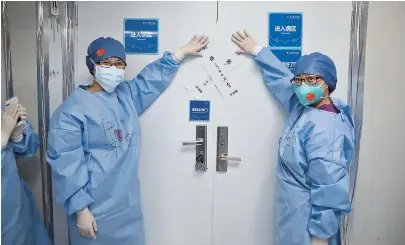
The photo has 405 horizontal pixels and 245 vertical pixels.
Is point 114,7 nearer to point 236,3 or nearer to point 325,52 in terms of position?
point 236,3

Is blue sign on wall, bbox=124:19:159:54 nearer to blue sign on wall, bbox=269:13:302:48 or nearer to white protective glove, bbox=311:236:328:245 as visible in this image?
blue sign on wall, bbox=269:13:302:48

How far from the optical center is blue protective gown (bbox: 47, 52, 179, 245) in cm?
154

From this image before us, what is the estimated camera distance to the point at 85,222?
1563 millimetres

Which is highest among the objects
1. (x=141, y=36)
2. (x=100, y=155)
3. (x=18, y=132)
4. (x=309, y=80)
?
(x=141, y=36)

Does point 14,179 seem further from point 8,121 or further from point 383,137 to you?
point 383,137

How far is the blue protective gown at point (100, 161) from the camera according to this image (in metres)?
1.54

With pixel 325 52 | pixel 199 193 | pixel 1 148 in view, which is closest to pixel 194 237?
pixel 199 193

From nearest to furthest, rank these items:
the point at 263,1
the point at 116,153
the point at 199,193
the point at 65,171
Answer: the point at 65,171, the point at 116,153, the point at 263,1, the point at 199,193

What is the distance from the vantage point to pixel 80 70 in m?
1.91

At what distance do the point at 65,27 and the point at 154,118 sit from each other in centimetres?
71

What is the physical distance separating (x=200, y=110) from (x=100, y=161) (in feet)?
1.96

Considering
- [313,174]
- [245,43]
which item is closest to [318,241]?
[313,174]

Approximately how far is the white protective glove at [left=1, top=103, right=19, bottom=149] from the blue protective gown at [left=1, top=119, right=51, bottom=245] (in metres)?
0.05

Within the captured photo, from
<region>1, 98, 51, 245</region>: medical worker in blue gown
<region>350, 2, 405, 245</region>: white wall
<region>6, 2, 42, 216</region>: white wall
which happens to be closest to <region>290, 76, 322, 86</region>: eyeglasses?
<region>350, 2, 405, 245</region>: white wall
